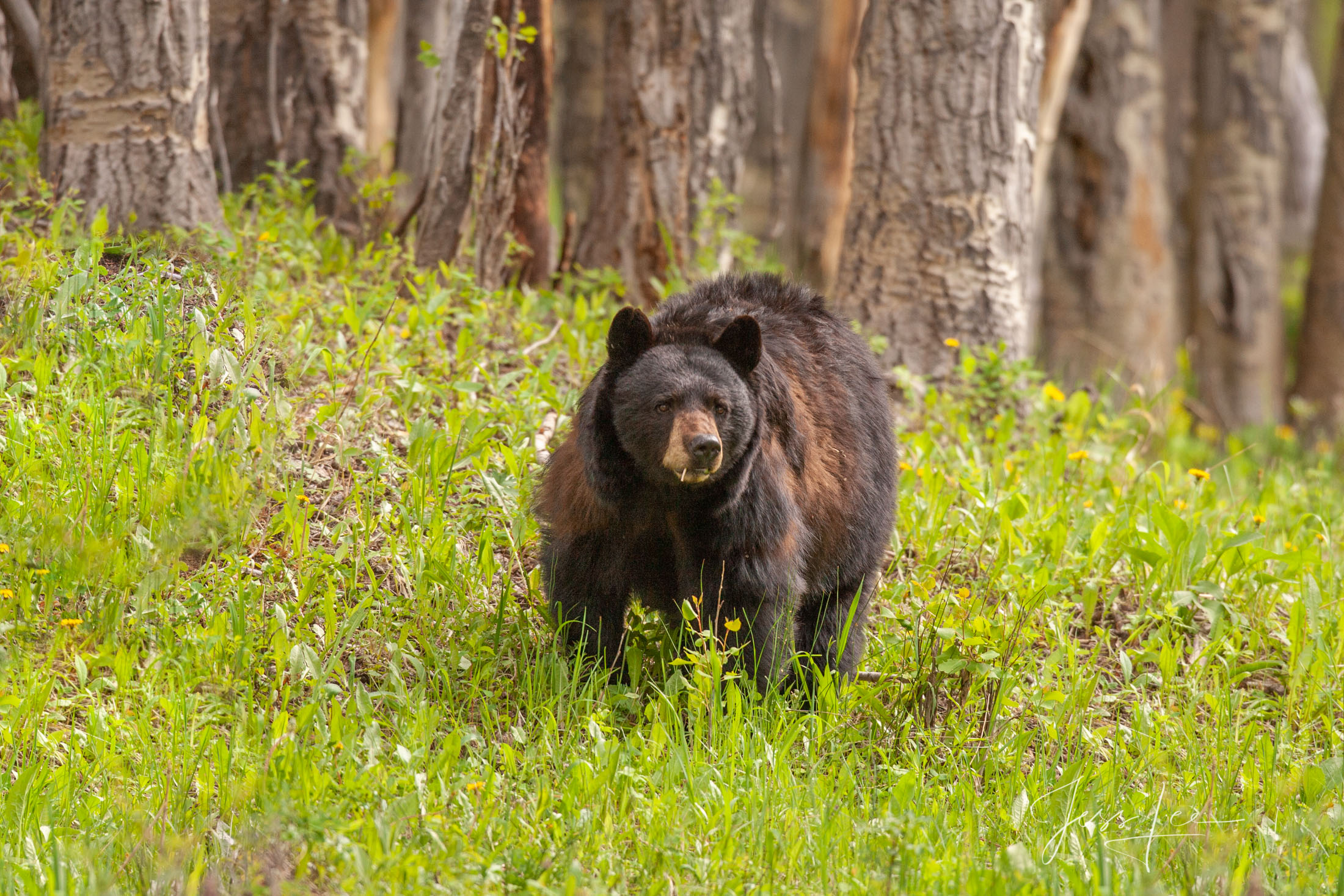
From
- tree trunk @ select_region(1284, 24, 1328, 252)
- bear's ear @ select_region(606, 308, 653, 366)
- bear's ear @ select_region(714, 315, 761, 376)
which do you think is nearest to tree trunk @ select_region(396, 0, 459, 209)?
bear's ear @ select_region(606, 308, 653, 366)

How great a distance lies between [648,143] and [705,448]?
4.10 metres

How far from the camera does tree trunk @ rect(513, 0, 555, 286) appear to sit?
645 cm

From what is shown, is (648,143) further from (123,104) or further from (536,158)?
(123,104)

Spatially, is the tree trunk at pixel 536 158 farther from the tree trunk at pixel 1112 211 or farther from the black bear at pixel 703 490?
the tree trunk at pixel 1112 211

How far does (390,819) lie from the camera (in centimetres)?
295

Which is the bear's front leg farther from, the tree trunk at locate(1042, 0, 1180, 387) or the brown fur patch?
the tree trunk at locate(1042, 0, 1180, 387)

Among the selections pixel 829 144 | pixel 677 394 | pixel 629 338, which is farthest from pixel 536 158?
pixel 829 144

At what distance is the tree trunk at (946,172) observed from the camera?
20.7ft

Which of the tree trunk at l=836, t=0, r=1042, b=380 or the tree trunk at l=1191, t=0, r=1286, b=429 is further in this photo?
the tree trunk at l=1191, t=0, r=1286, b=429

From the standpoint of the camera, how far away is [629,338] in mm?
3730

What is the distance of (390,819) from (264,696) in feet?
3.05

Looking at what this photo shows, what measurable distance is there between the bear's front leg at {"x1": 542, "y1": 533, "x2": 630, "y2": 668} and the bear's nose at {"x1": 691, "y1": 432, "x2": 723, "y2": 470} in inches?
21.8

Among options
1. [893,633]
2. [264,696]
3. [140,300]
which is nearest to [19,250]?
[140,300]

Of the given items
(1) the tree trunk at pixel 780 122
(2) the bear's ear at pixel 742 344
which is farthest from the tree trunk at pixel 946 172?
(2) the bear's ear at pixel 742 344
